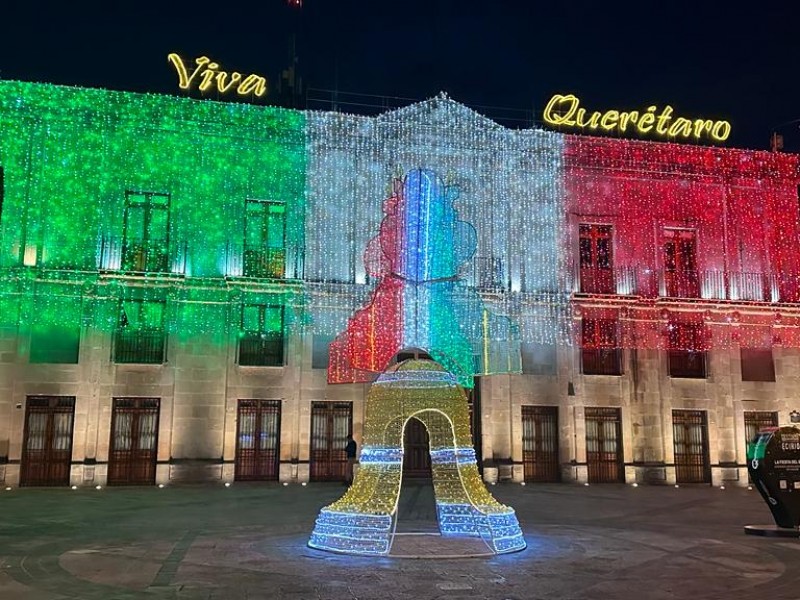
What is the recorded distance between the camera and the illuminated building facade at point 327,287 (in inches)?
808

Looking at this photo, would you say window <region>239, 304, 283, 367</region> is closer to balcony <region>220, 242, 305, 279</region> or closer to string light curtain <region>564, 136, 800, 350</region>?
balcony <region>220, 242, 305, 279</region>

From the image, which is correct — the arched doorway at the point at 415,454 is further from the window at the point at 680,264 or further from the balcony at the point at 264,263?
the window at the point at 680,264

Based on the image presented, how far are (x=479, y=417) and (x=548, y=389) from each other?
243cm

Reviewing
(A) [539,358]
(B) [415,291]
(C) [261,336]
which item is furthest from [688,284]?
(B) [415,291]

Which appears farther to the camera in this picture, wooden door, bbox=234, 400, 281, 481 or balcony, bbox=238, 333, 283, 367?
balcony, bbox=238, 333, 283, 367

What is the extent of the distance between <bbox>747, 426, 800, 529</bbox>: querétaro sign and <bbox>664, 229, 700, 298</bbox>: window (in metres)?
11.6

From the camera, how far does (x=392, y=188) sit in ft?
39.4

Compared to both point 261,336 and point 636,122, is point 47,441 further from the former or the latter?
point 636,122

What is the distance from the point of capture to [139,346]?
21047 mm

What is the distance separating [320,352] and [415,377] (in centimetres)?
1179

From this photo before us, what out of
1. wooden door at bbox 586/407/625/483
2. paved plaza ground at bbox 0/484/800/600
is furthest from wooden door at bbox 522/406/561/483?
paved plaza ground at bbox 0/484/800/600

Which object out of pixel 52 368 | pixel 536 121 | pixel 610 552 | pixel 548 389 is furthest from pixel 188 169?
pixel 610 552

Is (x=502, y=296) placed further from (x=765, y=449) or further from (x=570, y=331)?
(x=765, y=449)

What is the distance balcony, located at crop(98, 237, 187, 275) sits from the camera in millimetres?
21094
